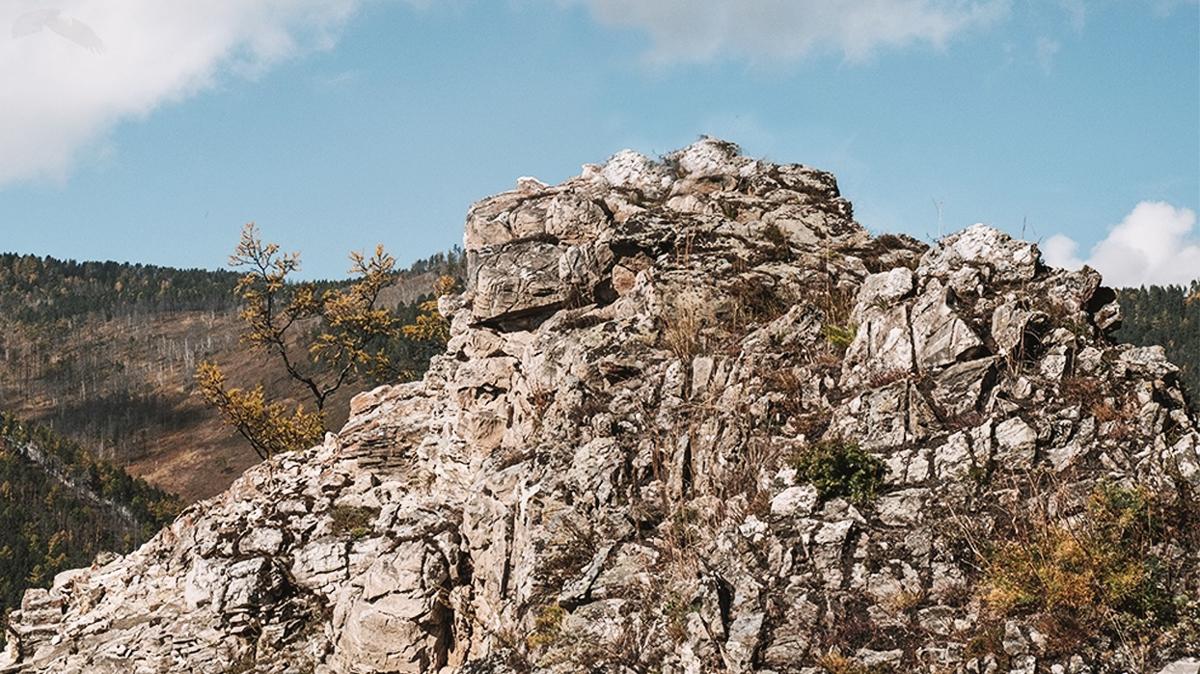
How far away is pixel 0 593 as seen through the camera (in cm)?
10181

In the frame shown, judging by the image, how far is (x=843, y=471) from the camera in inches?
421

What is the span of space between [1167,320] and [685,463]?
15317 centimetres

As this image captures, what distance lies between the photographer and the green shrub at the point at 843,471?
10.5m

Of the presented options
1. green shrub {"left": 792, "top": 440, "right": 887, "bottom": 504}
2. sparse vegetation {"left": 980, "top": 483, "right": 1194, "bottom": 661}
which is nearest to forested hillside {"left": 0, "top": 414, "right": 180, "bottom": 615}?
green shrub {"left": 792, "top": 440, "right": 887, "bottom": 504}

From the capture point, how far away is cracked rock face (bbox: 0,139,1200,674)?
382 inches

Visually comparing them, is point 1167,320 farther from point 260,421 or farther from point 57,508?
point 57,508

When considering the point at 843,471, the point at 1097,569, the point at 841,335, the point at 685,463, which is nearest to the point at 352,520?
the point at 685,463

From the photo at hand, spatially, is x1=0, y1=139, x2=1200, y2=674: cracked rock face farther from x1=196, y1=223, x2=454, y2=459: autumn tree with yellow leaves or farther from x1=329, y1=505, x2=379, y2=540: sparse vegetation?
x1=196, y1=223, x2=454, y2=459: autumn tree with yellow leaves

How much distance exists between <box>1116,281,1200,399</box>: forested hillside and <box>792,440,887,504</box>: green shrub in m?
113

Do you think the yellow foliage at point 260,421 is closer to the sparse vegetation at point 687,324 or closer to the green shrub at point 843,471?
the sparse vegetation at point 687,324

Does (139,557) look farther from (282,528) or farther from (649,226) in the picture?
(649,226)

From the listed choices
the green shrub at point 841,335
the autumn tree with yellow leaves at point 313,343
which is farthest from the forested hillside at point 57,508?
the green shrub at point 841,335

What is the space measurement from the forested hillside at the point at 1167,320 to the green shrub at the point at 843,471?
11343 cm

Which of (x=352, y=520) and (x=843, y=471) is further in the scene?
(x=352, y=520)
